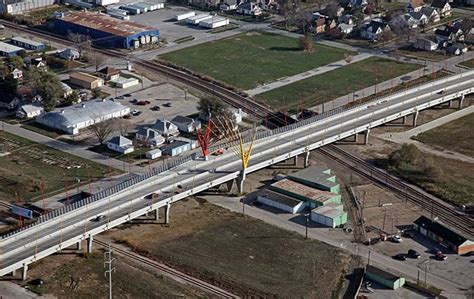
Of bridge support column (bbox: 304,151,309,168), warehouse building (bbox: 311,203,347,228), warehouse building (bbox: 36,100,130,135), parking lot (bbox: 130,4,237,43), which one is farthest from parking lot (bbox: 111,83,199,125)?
warehouse building (bbox: 311,203,347,228)

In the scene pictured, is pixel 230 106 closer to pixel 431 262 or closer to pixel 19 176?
pixel 19 176

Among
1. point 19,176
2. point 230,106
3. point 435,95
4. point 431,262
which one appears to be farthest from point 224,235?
point 435,95

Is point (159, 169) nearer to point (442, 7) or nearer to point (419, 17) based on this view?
point (419, 17)

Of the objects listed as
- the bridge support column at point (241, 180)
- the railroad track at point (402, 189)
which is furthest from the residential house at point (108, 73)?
Answer: the bridge support column at point (241, 180)

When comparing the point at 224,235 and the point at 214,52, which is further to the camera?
the point at 214,52

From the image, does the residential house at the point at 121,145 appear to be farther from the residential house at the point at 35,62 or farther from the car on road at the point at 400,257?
the car on road at the point at 400,257

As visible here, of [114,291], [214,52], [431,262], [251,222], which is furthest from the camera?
[214,52]

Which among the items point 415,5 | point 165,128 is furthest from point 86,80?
point 415,5
